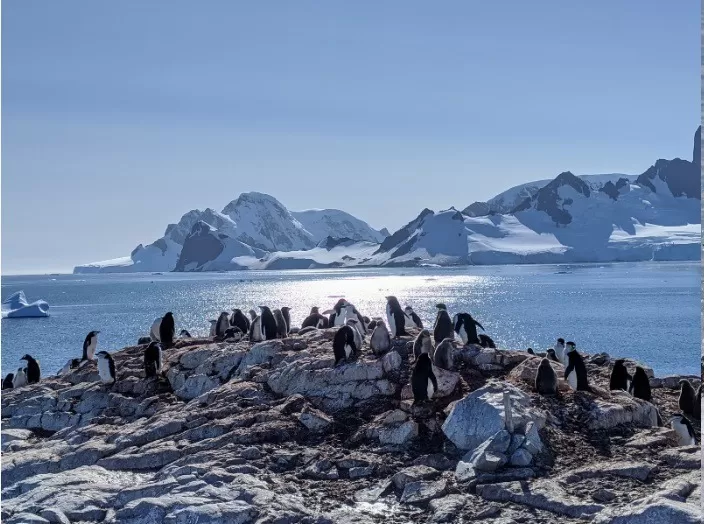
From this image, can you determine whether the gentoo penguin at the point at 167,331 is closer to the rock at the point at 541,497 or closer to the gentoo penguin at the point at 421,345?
the gentoo penguin at the point at 421,345

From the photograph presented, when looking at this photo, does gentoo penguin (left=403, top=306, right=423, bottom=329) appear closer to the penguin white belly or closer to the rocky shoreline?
the rocky shoreline

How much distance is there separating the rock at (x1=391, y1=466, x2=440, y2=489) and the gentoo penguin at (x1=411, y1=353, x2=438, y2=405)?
218cm

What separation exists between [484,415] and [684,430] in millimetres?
3620

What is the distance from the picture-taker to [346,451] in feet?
43.2

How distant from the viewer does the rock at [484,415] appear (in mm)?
12773

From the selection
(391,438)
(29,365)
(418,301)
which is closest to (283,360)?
(391,438)

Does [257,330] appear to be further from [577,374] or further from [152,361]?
[577,374]

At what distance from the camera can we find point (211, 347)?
19.1 metres

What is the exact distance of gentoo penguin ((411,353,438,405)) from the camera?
14.3 metres

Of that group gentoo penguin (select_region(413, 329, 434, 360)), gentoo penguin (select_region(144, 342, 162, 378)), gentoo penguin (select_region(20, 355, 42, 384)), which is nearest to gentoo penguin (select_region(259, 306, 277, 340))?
gentoo penguin (select_region(144, 342, 162, 378))

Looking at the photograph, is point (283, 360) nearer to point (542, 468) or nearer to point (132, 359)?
point (132, 359)

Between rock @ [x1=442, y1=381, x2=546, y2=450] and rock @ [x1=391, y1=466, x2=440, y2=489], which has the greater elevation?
rock @ [x1=442, y1=381, x2=546, y2=450]

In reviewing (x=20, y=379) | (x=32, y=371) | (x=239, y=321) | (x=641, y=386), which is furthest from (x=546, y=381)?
(x=20, y=379)

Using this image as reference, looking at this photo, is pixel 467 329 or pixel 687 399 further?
pixel 467 329
